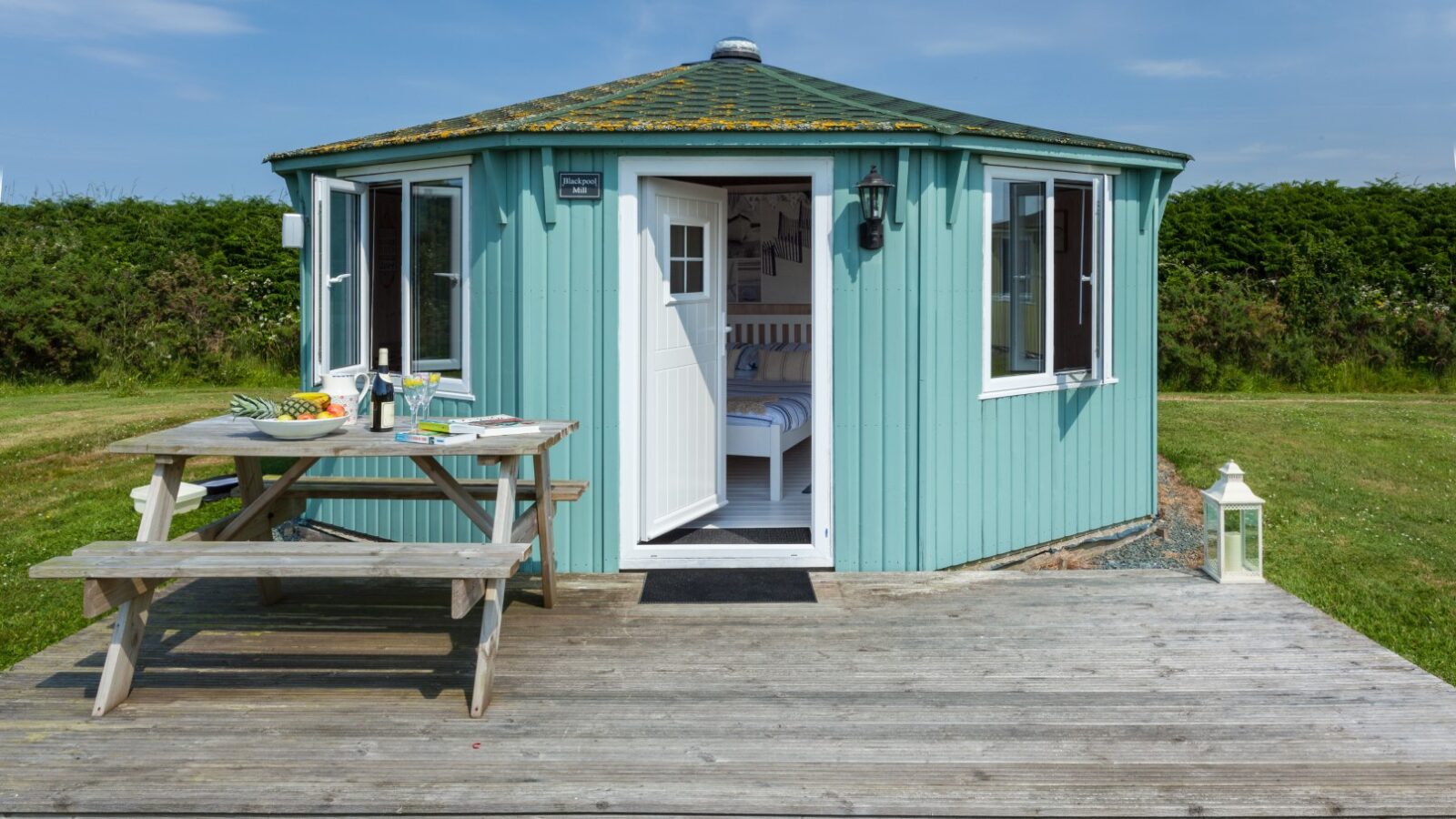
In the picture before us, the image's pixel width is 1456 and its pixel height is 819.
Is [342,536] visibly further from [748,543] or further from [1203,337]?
[1203,337]

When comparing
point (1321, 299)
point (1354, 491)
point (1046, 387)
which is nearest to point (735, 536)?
point (1046, 387)

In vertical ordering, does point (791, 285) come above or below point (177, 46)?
below

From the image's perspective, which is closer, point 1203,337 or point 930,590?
point 930,590

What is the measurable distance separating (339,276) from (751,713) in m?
3.75

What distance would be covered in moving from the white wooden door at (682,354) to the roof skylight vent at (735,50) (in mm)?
1541

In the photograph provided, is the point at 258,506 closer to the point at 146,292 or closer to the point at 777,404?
the point at 777,404

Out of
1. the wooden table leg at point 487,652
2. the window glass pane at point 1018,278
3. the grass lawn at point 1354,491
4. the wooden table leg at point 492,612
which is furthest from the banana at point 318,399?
the grass lawn at point 1354,491

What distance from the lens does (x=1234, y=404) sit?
1309 cm

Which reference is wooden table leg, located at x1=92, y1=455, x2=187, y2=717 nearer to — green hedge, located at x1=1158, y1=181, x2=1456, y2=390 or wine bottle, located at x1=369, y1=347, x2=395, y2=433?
wine bottle, located at x1=369, y1=347, x2=395, y2=433

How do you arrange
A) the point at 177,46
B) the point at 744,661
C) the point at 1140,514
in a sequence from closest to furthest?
the point at 744,661
the point at 1140,514
the point at 177,46

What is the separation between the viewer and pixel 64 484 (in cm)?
902

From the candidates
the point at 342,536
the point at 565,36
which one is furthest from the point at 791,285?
the point at 565,36

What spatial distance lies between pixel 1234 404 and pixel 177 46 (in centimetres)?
1643

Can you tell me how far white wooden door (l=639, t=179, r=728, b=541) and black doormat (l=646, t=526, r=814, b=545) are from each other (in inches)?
3.4
